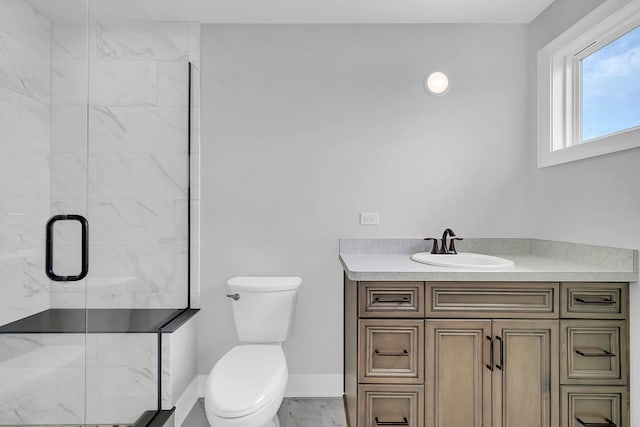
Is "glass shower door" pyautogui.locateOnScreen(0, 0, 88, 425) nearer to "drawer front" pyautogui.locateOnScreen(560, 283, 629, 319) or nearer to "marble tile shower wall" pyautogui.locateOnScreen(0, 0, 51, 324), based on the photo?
"marble tile shower wall" pyautogui.locateOnScreen(0, 0, 51, 324)

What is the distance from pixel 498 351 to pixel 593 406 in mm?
479

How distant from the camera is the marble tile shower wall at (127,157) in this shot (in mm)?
1444

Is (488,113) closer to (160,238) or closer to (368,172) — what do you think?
(368,172)

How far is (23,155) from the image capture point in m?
1.21

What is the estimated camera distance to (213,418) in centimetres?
160

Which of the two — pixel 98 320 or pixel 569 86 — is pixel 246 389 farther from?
pixel 569 86

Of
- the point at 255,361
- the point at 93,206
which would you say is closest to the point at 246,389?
the point at 255,361

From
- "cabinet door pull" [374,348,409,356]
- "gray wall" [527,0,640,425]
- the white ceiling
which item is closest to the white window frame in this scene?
"gray wall" [527,0,640,425]

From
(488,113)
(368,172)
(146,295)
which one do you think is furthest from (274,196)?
(488,113)

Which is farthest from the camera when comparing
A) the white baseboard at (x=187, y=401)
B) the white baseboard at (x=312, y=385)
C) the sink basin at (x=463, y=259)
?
the white baseboard at (x=312, y=385)

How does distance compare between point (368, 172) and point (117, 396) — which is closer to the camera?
point (117, 396)

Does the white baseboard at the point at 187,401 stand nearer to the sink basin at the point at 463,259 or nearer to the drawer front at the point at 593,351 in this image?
the sink basin at the point at 463,259

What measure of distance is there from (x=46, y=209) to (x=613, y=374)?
7.60 ft

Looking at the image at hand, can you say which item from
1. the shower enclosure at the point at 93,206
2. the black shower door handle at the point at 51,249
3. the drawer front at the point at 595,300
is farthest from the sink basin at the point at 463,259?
the black shower door handle at the point at 51,249
